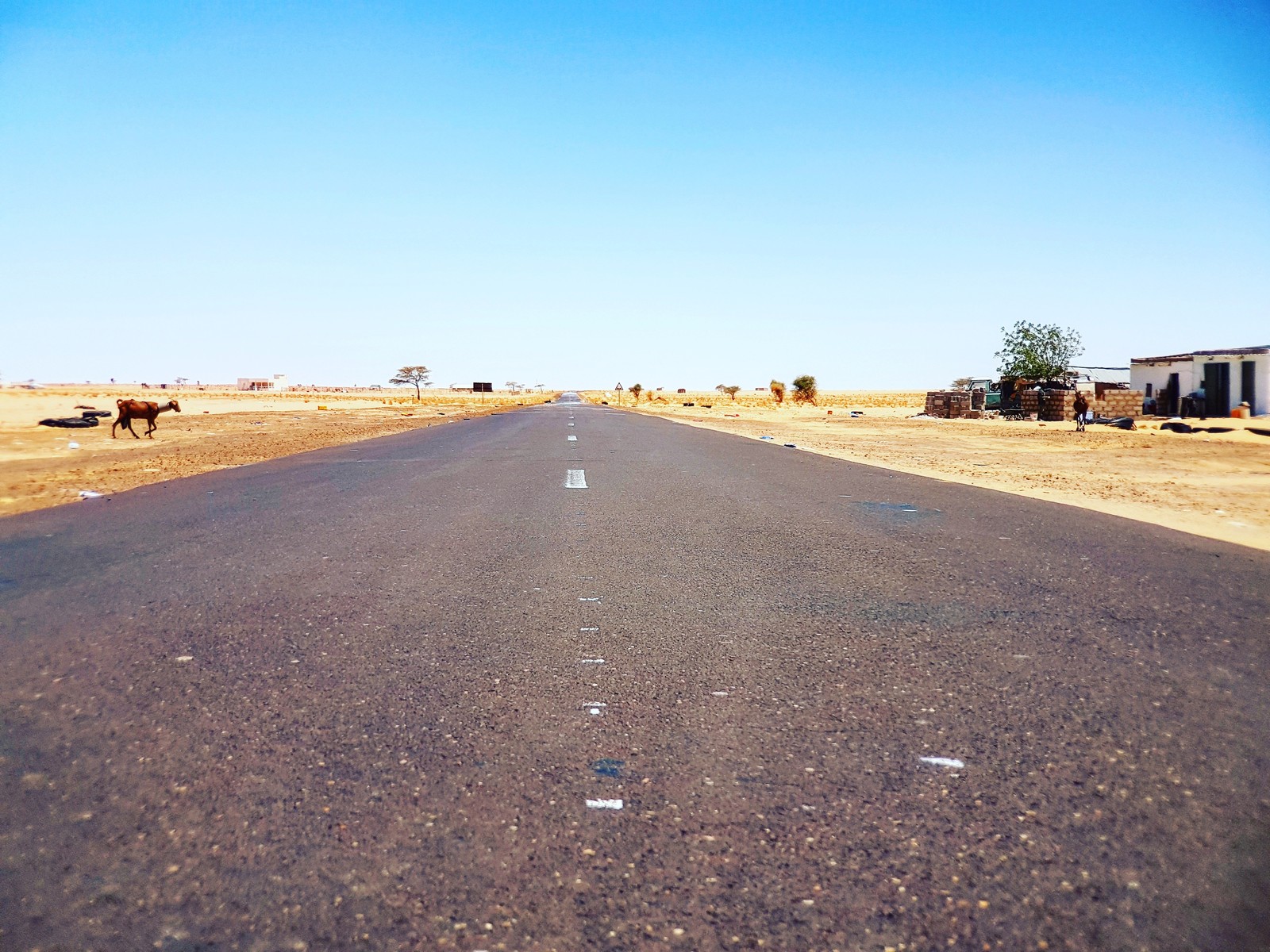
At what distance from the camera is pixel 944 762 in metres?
3.11

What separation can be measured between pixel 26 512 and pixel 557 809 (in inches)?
416

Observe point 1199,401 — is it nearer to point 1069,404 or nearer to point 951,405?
point 1069,404

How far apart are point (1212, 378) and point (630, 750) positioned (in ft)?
123

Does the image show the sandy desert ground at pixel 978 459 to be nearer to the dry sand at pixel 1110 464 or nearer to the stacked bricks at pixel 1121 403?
the dry sand at pixel 1110 464

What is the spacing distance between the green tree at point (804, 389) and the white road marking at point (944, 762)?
87064 mm

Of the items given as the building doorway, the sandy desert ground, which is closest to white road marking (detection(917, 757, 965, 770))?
the sandy desert ground

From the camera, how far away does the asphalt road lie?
2242 mm

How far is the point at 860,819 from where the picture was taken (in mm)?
2678

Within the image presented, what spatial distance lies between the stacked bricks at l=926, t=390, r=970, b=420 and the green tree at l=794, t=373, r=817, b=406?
39515mm

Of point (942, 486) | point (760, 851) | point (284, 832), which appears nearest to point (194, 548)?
point (284, 832)

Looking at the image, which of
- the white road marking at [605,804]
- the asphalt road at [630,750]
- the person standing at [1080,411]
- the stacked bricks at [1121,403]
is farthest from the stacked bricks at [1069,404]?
the white road marking at [605,804]

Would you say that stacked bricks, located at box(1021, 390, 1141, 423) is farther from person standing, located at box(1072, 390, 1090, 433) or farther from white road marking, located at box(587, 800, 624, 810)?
white road marking, located at box(587, 800, 624, 810)

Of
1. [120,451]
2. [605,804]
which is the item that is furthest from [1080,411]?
[605,804]

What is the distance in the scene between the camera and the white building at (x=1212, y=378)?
2971cm
